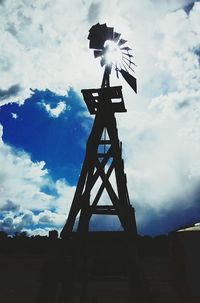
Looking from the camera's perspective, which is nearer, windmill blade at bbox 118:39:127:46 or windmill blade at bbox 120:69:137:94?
windmill blade at bbox 120:69:137:94

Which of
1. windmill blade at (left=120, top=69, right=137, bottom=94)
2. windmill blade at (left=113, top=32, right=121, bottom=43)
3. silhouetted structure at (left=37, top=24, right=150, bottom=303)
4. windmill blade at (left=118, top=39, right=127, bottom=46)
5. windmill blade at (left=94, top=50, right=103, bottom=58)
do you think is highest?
windmill blade at (left=113, top=32, right=121, bottom=43)

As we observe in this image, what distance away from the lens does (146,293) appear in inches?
282

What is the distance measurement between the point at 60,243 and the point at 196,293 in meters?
3.45

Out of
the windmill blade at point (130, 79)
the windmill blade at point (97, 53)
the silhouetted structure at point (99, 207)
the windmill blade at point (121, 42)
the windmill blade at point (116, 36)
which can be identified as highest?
the windmill blade at point (116, 36)

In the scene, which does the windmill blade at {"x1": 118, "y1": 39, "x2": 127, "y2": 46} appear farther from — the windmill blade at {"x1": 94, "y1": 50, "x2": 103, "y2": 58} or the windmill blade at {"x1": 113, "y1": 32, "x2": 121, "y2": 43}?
the windmill blade at {"x1": 94, "y1": 50, "x2": 103, "y2": 58}

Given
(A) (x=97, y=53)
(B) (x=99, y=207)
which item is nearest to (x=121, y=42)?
(A) (x=97, y=53)

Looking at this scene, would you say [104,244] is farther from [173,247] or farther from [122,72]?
[122,72]

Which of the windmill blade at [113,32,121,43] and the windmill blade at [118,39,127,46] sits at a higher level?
the windmill blade at [113,32,121,43]

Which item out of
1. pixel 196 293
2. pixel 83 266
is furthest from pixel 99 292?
pixel 196 293

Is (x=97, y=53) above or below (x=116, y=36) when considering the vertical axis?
below

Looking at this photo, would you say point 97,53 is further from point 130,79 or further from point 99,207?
point 99,207

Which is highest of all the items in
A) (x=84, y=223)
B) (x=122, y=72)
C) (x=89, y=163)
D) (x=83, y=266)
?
(x=122, y=72)

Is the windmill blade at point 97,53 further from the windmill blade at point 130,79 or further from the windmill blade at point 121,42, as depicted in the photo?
the windmill blade at point 130,79

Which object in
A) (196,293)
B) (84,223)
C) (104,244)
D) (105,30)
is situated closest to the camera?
(196,293)
